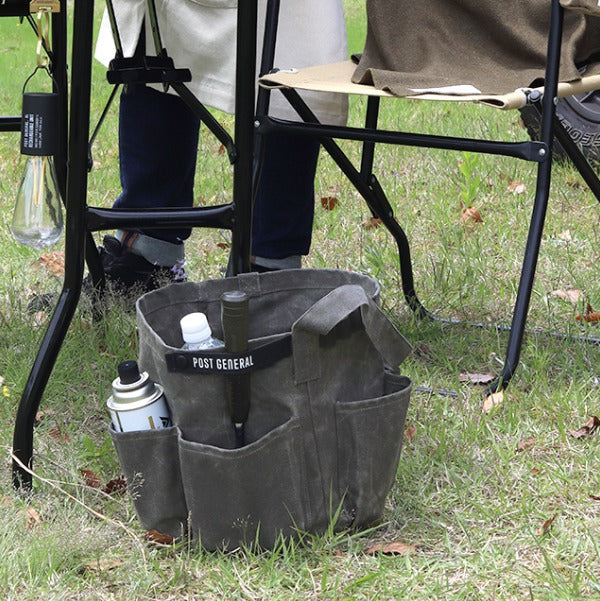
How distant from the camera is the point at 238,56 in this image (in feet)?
5.82

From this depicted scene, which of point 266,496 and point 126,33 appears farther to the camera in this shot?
point 126,33

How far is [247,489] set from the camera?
1560 millimetres

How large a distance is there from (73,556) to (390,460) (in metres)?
0.51

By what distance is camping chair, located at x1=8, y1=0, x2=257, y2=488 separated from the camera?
1.74 meters

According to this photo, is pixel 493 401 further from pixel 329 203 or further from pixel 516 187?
pixel 516 187

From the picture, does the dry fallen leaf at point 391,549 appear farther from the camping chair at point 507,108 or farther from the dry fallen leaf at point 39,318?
the dry fallen leaf at point 39,318

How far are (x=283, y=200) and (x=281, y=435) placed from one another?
3.37 ft

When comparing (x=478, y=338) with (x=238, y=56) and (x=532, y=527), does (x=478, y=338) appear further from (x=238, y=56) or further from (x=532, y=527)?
(x=238, y=56)

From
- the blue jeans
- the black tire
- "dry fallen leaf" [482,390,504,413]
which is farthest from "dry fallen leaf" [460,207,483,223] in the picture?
"dry fallen leaf" [482,390,504,413]

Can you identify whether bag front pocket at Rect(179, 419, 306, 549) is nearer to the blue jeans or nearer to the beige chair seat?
the beige chair seat

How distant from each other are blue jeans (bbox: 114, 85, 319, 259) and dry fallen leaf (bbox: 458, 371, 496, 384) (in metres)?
0.52

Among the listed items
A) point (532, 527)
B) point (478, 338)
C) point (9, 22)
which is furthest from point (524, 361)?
point (9, 22)

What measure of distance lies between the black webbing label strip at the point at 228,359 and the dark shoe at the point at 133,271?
44.1 inches

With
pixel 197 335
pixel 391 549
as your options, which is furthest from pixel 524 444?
pixel 197 335
